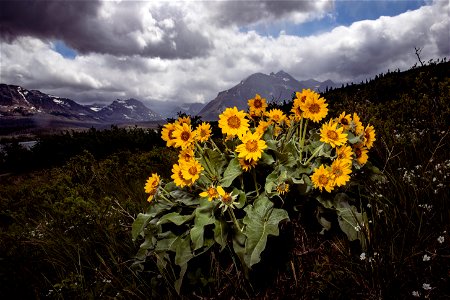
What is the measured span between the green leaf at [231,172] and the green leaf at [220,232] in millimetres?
296

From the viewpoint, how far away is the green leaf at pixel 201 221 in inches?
95.5

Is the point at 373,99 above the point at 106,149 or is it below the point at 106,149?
Answer: above

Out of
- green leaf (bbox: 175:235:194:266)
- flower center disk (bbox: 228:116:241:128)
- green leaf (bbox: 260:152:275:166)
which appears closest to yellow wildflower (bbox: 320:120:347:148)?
green leaf (bbox: 260:152:275:166)

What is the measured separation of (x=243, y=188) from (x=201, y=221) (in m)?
0.47

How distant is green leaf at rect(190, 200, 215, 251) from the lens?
243 cm

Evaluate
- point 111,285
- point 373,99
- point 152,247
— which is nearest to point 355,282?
point 152,247

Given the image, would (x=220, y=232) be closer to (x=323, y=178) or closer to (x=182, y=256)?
(x=182, y=256)

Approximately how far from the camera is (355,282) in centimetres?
222

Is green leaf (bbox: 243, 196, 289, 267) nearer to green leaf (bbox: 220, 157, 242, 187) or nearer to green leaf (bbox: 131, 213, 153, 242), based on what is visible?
green leaf (bbox: 220, 157, 242, 187)

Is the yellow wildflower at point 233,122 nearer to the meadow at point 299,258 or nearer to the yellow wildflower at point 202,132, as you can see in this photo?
the yellow wildflower at point 202,132

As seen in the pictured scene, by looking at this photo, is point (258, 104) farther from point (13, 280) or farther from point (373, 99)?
point (373, 99)

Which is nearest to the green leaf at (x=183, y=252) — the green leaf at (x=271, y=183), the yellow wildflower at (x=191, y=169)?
the yellow wildflower at (x=191, y=169)

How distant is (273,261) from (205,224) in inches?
27.8

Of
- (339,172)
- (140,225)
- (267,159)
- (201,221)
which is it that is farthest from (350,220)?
(140,225)
